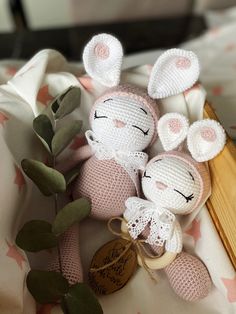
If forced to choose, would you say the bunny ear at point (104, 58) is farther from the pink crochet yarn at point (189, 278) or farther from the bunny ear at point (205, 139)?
the pink crochet yarn at point (189, 278)

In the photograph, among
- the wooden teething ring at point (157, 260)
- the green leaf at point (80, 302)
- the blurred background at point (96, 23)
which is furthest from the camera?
the blurred background at point (96, 23)

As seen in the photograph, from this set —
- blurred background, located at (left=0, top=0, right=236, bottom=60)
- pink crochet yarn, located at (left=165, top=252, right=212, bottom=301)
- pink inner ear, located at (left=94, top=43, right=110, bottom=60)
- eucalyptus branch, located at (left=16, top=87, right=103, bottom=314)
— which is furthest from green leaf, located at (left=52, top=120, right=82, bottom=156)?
blurred background, located at (left=0, top=0, right=236, bottom=60)

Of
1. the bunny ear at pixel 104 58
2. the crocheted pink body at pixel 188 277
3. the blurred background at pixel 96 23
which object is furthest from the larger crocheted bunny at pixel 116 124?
the blurred background at pixel 96 23

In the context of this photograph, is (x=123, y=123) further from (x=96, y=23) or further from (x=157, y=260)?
(x=96, y=23)

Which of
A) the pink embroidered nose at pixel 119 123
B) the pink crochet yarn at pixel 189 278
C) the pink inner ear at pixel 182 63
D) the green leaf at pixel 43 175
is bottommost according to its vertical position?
the pink crochet yarn at pixel 189 278

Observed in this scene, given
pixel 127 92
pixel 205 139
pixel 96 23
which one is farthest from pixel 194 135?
pixel 96 23

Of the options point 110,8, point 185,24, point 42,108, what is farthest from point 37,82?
point 185,24

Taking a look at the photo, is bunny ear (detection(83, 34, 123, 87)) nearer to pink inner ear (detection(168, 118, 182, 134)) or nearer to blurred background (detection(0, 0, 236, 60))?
pink inner ear (detection(168, 118, 182, 134))
